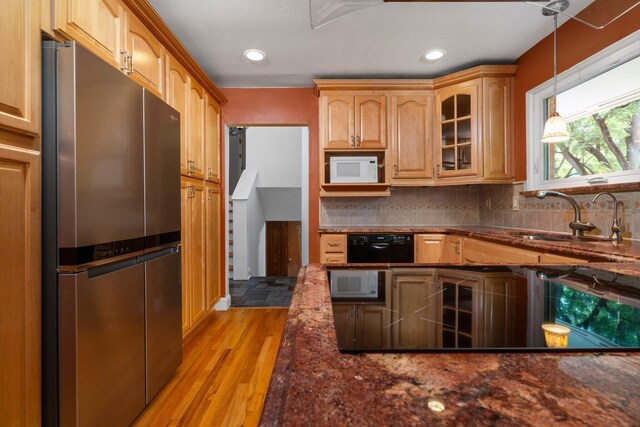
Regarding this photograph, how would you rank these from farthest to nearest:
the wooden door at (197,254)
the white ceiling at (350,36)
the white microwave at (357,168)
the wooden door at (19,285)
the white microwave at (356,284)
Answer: the white microwave at (357,168) < the wooden door at (197,254) < the white ceiling at (350,36) < the wooden door at (19,285) < the white microwave at (356,284)

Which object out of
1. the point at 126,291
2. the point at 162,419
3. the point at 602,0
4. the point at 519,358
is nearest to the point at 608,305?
the point at 519,358

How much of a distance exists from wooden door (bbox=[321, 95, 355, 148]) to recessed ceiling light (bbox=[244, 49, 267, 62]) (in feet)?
2.27

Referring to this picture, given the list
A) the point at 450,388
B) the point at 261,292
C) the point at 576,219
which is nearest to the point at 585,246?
the point at 576,219

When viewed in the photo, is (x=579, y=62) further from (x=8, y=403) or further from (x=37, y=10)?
(x=8, y=403)

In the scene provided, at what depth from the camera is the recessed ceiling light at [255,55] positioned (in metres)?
2.70

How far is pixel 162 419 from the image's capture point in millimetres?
1575

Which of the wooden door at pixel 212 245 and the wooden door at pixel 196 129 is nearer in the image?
the wooden door at pixel 196 129

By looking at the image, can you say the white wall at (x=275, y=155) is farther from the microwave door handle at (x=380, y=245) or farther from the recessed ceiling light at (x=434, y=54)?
the recessed ceiling light at (x=434, y=54)

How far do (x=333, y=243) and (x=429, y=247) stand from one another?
87 cm

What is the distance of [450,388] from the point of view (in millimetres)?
347

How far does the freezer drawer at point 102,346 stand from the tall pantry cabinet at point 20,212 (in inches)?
3.4

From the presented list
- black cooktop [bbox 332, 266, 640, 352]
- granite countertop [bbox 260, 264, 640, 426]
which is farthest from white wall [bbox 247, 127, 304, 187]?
granite countertop [bbox 260, 264, 640, 426]

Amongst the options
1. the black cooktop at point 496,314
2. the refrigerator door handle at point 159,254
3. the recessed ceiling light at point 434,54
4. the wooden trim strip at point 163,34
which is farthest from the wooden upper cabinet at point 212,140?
the black cooktop at point 496,314

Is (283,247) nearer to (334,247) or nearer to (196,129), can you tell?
(334,247)
